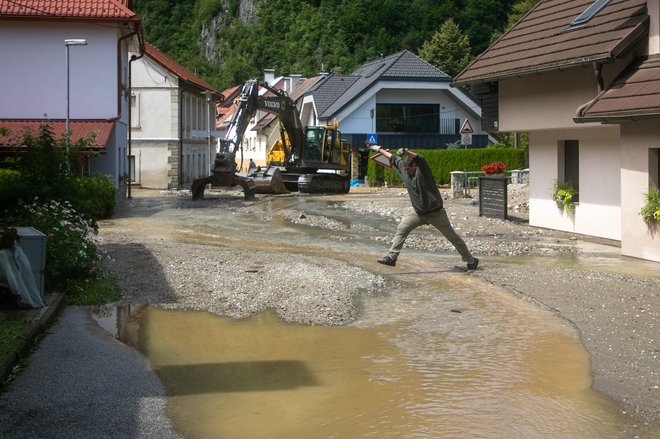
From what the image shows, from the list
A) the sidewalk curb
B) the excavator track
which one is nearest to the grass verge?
the sidewalk curb

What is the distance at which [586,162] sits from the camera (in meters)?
20.2

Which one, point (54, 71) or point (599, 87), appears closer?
point (599, 87)

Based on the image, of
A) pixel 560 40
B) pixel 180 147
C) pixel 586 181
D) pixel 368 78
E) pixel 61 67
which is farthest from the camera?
pixel 368 78

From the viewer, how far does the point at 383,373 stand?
8727 millimetres

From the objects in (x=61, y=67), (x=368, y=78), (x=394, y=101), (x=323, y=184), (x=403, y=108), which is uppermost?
(x=368, y=78)

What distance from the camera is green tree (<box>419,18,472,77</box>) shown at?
7350 centimetres

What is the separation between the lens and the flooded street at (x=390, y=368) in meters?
7.20

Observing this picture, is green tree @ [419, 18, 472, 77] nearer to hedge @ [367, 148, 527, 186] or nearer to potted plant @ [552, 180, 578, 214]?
hedge @ [367, 148, 527, 186]

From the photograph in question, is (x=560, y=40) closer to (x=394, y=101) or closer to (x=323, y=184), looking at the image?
(x=323, y=184)

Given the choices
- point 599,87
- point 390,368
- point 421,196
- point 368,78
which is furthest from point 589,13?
point 368,78

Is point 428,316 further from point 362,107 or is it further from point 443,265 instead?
point 362,107

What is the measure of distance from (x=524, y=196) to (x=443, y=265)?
49.1ft

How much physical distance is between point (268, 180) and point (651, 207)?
22.4 metres

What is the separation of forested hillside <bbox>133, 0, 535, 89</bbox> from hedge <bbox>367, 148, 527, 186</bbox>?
26616mm
